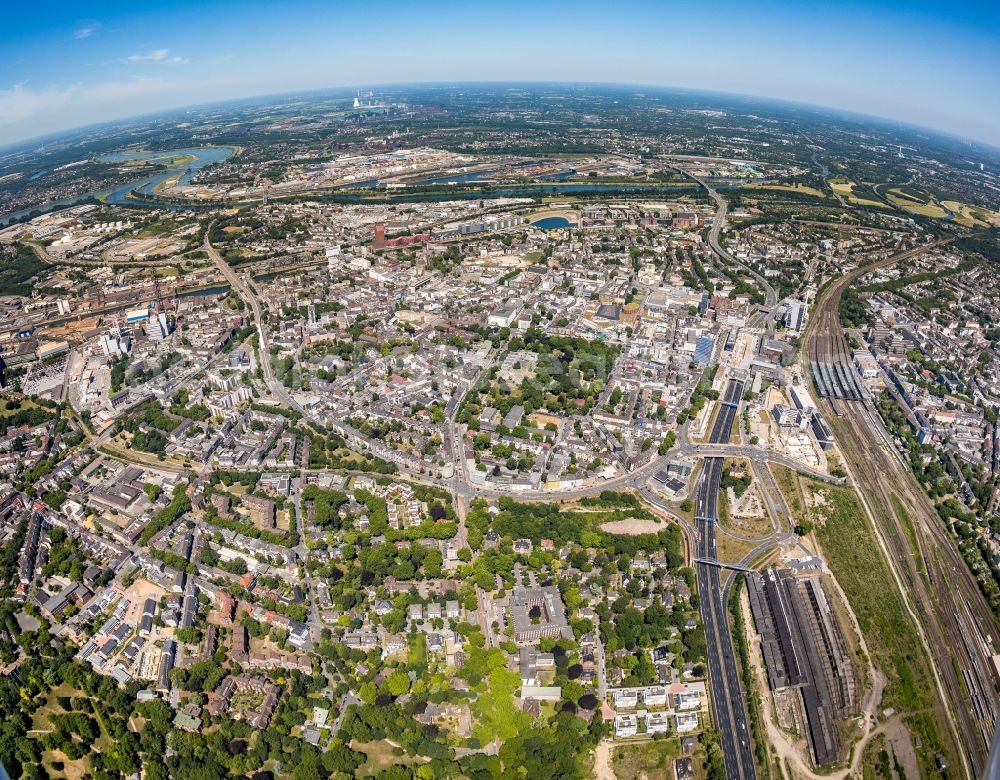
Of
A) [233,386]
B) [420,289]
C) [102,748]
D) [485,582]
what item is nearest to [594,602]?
[485,582]

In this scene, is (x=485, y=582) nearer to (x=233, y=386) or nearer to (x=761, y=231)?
(x=233, y=386)

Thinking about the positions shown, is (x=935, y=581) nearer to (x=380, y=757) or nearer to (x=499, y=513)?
(x=499, y=513)

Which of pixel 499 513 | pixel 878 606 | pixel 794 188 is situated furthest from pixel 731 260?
pixel 499 513

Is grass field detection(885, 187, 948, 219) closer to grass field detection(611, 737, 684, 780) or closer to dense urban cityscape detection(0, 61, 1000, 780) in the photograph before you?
dense urban cityscape detection(0, 61, 1000, 780)

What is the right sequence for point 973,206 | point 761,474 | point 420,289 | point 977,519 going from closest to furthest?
point 977,519 → point 761,474 → point 420,289 → point 973,206

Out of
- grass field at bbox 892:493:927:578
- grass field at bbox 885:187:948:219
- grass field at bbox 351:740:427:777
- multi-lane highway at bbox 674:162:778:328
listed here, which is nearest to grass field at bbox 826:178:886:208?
grass field at bbox 885:187:948:219

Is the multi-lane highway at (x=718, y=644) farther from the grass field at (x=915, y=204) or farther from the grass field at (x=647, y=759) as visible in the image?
the grass field at (x=915, y=204)
